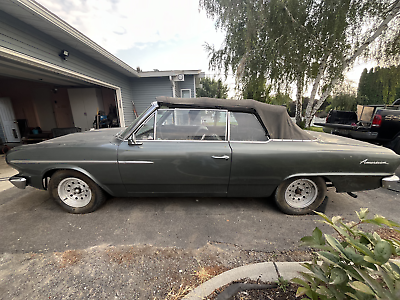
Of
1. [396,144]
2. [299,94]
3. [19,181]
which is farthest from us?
[299,94]

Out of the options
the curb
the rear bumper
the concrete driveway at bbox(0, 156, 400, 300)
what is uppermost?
the rear bumper

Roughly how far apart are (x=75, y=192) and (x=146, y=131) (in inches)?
57.6

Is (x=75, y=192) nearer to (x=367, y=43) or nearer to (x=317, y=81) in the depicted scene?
(x=317, y=81)

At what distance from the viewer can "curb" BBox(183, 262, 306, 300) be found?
4.86ft

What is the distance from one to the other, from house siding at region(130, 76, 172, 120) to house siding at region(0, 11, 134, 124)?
2474mm

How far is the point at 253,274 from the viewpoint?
5.37 ft

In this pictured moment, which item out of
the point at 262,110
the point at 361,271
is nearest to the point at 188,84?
the point at 262,110

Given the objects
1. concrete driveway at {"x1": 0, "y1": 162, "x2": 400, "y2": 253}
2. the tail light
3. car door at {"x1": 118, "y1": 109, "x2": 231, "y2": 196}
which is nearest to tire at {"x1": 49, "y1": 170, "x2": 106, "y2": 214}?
concrete driveway at {"x1": 0, "y1": 162, "x2": 400, "y2": 253}

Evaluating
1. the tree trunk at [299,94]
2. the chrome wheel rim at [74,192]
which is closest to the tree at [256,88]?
the tree trunk at [299,94]

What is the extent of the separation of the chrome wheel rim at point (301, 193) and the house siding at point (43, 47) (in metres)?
6.39

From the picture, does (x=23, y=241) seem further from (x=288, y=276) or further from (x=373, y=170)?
(x=373, y=170)

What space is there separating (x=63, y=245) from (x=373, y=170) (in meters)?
4.22

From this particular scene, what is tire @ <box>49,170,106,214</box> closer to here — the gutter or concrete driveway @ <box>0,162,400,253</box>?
concrete driveway @ <box>0,162,400,253</box>

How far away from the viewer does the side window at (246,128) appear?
253 centimetres
